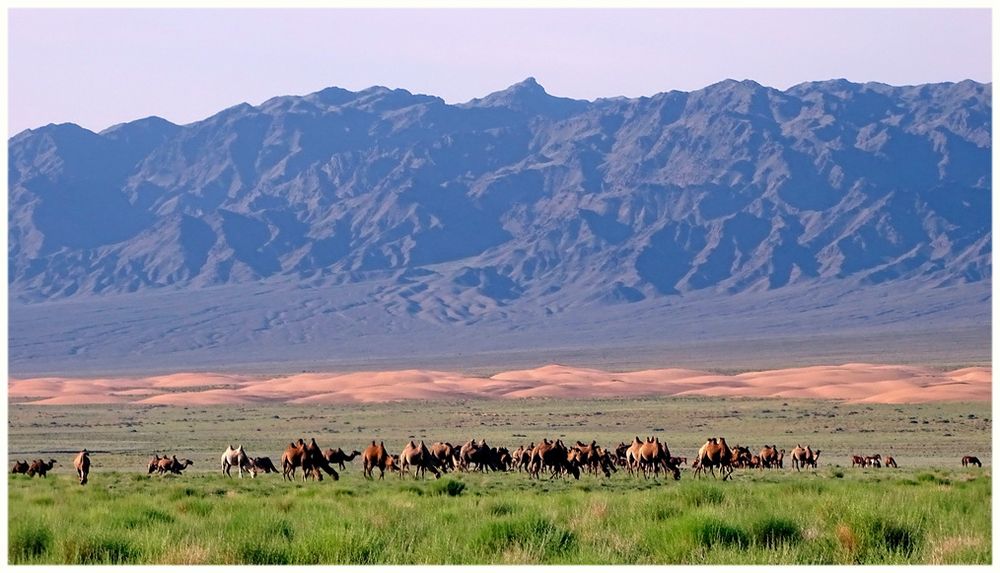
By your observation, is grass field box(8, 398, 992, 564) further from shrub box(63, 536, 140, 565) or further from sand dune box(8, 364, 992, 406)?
sand dune box(8, 364, 992, 406)

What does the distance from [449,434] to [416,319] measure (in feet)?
426

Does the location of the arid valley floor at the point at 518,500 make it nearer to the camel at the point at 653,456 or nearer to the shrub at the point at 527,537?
the shrub at the point at 527,537

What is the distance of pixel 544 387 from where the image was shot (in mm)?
95375

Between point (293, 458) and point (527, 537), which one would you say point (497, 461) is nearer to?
point (293, 458)

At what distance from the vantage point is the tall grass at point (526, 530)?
43.4 feet

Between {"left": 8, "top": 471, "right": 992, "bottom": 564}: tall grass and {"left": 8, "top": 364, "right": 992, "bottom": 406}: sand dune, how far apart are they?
197 feet

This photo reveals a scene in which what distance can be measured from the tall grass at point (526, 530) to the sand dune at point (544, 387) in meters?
60.0

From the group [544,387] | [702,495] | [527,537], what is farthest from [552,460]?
[544,387]

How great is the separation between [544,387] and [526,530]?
8142 centimetres

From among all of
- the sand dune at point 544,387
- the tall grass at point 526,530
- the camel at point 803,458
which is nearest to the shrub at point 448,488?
the tall grass at point 526,530

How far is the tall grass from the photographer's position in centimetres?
1323

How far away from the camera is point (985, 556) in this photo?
41.8ft

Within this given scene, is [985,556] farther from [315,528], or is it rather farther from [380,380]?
[380,380]
